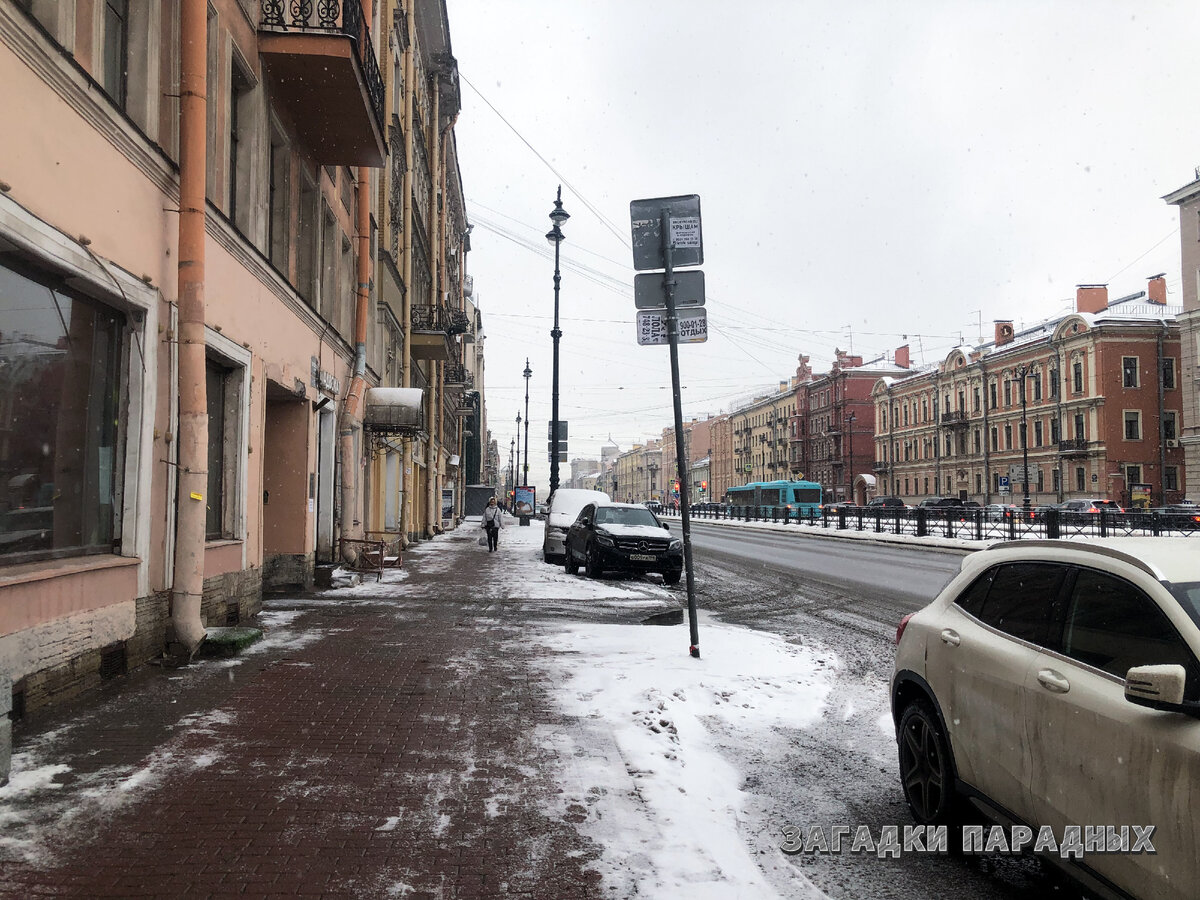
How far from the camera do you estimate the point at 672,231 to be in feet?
27.3

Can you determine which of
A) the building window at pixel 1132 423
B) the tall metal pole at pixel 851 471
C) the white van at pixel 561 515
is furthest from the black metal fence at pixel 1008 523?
the tall metal pole at pixel 851 471

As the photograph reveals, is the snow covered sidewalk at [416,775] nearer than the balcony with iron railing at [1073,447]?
Yes

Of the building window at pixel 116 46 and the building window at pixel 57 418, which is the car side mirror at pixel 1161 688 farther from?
the building window at pixel 116 46

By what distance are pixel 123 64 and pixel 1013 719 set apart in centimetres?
801

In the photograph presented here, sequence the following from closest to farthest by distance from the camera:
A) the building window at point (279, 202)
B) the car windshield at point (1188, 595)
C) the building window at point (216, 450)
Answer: the car windshield at point (1188, 595), the building window at point (216, 450), the building window at point (279, 202)

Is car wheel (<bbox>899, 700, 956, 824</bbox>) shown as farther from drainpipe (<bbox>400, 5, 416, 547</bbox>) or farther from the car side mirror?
drainpipe (<bbox>400, 5, 416, 547</bbox>)

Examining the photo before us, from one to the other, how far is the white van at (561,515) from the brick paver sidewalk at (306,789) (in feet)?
43.6

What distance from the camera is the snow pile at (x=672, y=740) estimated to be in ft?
12.0

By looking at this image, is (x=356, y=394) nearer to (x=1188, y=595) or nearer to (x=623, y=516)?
(x=623, y=516)

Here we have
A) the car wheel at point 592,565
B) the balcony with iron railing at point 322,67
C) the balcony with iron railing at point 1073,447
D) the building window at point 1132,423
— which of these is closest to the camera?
the balcony with iron railing at point 322,67

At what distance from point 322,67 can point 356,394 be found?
6350mm

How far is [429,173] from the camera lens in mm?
30156

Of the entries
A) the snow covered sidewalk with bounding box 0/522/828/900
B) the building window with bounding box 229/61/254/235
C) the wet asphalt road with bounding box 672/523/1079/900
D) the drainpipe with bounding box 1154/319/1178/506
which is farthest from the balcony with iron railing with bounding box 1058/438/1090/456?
the building window with bounding box 229/61/254/235

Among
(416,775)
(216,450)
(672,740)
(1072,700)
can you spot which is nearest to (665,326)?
(672,740)
